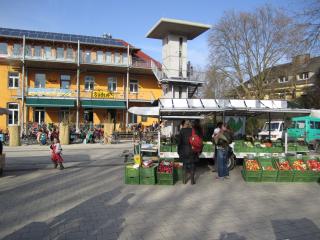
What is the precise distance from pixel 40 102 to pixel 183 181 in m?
25.9

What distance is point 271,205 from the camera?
24.4ft

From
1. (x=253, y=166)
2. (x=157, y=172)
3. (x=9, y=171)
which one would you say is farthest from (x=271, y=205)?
(x=9, y=171)

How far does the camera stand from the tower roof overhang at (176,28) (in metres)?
25.0

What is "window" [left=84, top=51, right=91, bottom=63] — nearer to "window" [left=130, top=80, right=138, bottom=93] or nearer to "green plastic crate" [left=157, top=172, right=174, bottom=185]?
"window" [left=130, top=80, right=138, bottom=93]

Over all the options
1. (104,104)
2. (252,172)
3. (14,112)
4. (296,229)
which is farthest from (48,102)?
(296,229)

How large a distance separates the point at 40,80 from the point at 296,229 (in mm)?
33098

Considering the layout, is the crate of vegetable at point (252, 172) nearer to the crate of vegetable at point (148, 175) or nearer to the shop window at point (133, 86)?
the crate of vegetable at point (148, 175)

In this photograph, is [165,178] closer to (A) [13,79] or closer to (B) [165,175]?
(B) [165,175]

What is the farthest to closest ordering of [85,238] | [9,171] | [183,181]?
[9,171]
[183,181]
[85,238]

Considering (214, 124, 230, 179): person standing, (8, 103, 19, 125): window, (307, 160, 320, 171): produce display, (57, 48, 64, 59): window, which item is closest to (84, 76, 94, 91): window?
(57, 48, 64, 59): window

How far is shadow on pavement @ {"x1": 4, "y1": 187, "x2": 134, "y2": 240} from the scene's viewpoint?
5504mm

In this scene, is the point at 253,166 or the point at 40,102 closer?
the point at 253,166

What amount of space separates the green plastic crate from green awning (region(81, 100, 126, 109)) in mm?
25557

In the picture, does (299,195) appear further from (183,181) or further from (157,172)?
(157,172)
